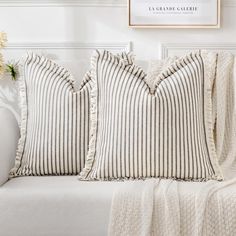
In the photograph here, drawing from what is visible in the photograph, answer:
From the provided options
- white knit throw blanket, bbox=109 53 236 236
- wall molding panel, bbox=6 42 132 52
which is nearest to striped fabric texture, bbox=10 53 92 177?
white knit throw blanket, bbox=109 53 236 236

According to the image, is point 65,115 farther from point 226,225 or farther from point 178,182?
point 226,225

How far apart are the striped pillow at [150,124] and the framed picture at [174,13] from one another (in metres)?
0.61

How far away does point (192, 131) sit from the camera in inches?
75.5

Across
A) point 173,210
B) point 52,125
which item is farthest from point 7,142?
point 173,210

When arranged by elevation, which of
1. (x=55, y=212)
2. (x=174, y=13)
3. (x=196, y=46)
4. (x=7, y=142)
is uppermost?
(x=174, y=13)

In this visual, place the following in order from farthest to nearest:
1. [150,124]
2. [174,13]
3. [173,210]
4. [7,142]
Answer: [174,13], [7,142], [150,124], [173,210]

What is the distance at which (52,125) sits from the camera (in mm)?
1987

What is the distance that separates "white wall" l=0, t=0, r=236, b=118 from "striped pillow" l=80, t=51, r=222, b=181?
A: 2.03 ft

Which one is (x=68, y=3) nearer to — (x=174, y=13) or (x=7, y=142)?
(x=174, y=13)

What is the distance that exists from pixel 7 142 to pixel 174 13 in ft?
3.85

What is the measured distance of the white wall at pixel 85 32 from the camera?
8.60 ft

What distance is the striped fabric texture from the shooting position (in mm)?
1959

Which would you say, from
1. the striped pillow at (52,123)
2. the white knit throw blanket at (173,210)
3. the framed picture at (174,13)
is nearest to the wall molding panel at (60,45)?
the framed picture at (174,13)

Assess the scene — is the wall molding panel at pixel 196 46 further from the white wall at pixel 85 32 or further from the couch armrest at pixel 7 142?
the couch armrest at pixel 7 142
